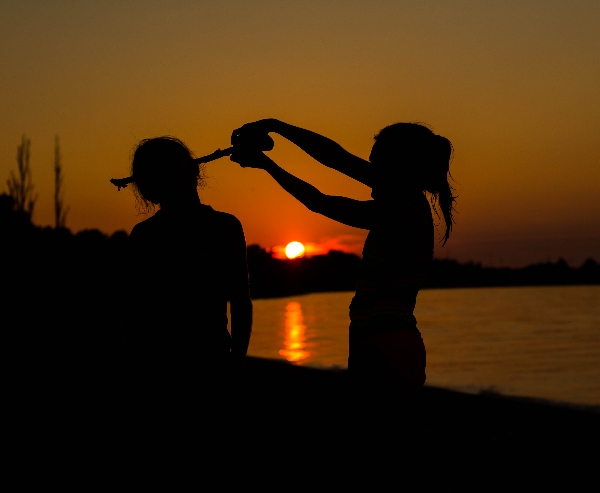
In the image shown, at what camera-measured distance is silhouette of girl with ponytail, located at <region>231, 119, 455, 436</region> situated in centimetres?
306

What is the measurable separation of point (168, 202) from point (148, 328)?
53cm

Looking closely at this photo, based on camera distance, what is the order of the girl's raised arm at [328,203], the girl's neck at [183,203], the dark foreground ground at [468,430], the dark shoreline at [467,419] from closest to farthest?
the girl's raised arm at [328,203] < the girl's neck at [183,203] < the dark foreground ground at [468,430] < the dark shoreline at [467,419]

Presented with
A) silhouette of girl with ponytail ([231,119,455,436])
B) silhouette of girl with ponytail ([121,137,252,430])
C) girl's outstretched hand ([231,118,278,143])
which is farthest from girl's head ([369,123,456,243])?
silhouette of girl with ponytail ([121,137,252,430])

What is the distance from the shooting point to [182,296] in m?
3.28

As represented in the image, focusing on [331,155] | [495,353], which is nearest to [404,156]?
[331,155]

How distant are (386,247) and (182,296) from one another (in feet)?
2.75

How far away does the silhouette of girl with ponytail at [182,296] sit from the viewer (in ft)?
10.7

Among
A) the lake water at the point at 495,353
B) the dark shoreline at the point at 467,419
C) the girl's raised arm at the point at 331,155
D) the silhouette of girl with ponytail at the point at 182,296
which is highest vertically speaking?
the girl's raised arm at the point at 331,155

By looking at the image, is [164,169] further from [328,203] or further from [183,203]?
[328,203]

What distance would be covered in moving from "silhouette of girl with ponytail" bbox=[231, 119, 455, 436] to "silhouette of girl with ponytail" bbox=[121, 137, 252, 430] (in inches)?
12.5

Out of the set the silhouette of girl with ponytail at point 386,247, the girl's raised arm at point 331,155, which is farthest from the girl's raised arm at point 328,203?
the girl's raised arm at point 331,155

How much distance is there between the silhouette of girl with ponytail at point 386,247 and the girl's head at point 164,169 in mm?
266

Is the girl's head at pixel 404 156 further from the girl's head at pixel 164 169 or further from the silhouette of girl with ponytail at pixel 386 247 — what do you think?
the girl's head at pixel 164 169

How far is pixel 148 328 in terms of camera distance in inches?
129
